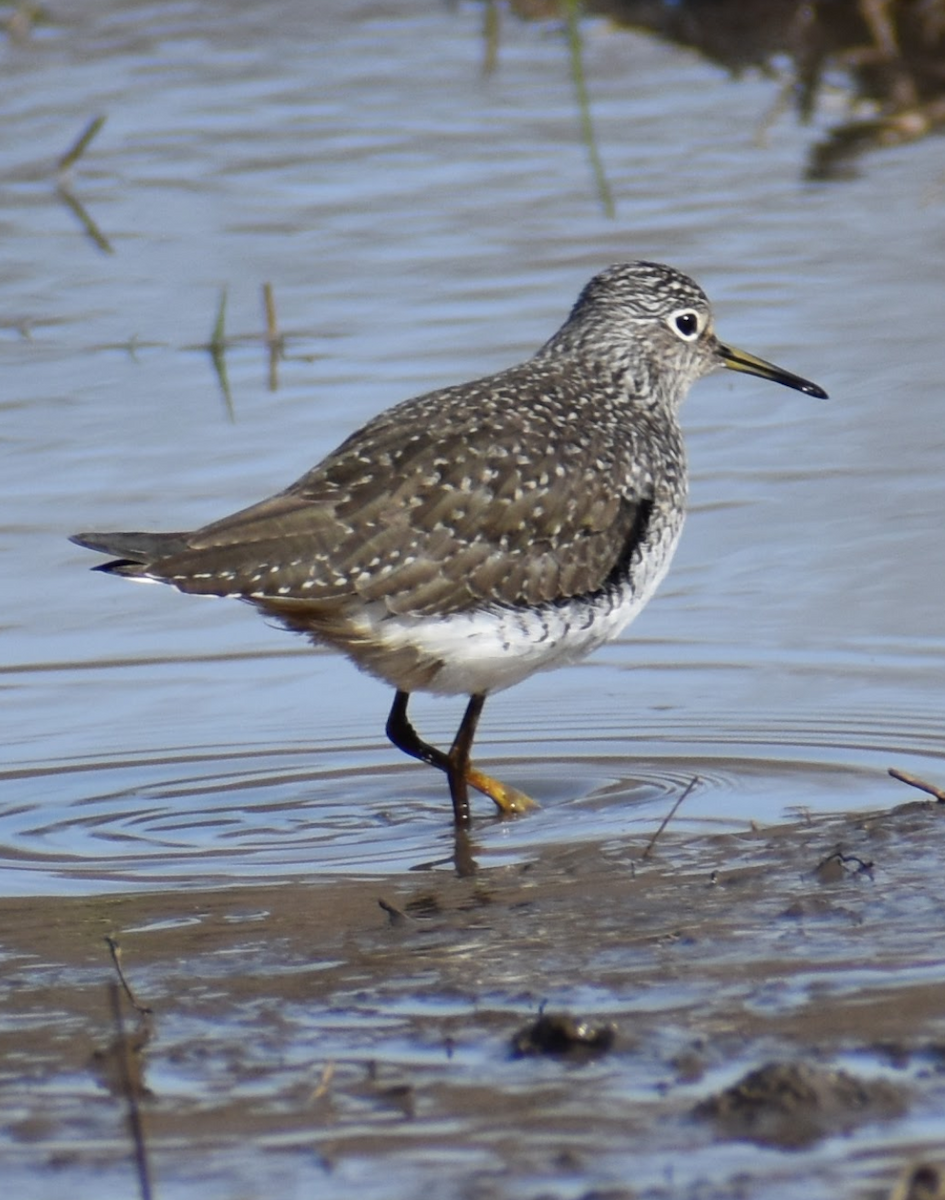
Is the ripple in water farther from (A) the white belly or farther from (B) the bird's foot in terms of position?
(A) the white belly

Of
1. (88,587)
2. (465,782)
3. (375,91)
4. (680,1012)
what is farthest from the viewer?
(375,91)

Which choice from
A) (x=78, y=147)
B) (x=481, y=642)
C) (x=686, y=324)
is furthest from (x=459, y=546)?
(x=78, y=147)

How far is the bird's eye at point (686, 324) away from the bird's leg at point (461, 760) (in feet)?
5.92

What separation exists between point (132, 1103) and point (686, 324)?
460 centimetres

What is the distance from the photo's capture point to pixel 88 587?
8.34 metres

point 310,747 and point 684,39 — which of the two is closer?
point 310,747

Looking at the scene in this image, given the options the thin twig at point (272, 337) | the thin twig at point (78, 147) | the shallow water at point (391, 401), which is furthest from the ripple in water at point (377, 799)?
the thin twig at point (78, 147)

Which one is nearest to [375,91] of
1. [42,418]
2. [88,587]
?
[42,418]

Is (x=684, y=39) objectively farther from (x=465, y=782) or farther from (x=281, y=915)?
(x=281, y=915)

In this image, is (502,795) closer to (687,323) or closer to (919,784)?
(919,784)

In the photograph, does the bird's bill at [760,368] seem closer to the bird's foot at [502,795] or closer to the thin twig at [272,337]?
the bird's foot at [502,795]

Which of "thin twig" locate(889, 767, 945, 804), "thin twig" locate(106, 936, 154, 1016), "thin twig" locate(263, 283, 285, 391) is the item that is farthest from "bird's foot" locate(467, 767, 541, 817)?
"thin twig" locate(263, 283, 285, 391)

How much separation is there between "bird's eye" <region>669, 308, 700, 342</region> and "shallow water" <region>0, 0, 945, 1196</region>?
32.8 inches

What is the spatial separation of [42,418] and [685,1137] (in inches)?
244
